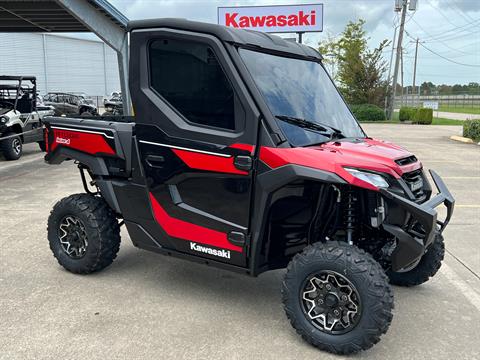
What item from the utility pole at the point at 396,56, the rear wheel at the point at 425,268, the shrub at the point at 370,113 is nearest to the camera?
the rear wheel at the point at 425,268

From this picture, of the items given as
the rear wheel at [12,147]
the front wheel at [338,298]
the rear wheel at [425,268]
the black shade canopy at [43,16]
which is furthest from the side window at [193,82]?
the black shade canopy at [43,16]

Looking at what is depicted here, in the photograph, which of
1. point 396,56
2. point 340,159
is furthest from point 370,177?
point 396,56

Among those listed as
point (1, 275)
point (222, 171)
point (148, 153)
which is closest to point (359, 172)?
point (222, 171)

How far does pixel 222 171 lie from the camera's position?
332 centimetres

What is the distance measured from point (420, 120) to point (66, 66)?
39184 millimetres

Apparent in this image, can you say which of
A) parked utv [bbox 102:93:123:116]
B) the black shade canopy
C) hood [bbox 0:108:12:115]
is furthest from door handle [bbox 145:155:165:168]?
parked utv [bbox 102:93:123:116]

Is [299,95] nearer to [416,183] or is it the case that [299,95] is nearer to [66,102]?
[416,183]

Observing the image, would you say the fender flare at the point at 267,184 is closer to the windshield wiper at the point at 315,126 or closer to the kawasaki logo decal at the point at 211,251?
the kawasaki logo decal at the point at 211,251

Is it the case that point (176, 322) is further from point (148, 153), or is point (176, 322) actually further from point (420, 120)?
point (420, 120)

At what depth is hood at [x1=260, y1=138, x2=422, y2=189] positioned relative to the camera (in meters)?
2.98

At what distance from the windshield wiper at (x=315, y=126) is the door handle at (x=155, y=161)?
0.98 m

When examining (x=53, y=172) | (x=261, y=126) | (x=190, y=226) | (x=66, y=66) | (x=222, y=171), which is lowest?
(x=53, y=172)

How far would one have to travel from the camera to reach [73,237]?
4336mm

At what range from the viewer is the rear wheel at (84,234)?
13.6ft
